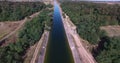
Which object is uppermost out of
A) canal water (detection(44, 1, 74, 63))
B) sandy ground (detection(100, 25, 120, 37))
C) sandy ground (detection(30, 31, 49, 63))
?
sandy ground (detection(30, 31, 49, 63))

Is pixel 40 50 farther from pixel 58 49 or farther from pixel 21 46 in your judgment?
pixel 21 46

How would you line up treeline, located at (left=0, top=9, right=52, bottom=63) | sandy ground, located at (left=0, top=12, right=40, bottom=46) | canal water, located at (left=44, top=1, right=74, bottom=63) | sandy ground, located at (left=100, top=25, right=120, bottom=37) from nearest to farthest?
treeline, located at (left=0, top=9, right=52, bottom=63), canal water, located at (left=44, top=1, right=74, bottom=63), sandy ground, located at (left=0, top=12, right=40, bottom=46), sandy ground, located at (left=100, top=25, right=120, bottom=37)

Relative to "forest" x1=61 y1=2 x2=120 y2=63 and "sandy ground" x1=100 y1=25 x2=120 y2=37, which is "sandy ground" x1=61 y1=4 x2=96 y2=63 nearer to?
"forest" x1=61 y1=2 x2=120 y2=63

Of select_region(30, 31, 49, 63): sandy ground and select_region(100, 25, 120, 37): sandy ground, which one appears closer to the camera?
select_region(30, 31, 49, 63): sandy ground

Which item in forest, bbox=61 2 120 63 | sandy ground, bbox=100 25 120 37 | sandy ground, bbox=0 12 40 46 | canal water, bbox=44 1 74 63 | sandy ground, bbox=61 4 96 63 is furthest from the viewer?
sandy ground, bbox=100 25 120 37

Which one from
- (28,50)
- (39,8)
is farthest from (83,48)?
(39,8)

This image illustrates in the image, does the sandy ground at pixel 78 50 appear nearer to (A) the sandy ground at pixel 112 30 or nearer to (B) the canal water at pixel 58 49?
(B) the canal water at pixel 58 49

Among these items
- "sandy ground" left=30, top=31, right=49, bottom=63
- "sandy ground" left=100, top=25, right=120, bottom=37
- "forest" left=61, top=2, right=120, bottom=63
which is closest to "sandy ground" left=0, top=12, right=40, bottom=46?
"sandy ground" left=30, top=31, right=49, bottom=63

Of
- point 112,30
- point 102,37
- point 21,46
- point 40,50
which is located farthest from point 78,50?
point 112,30

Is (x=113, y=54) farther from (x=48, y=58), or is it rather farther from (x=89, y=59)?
(x=48, y=58)
